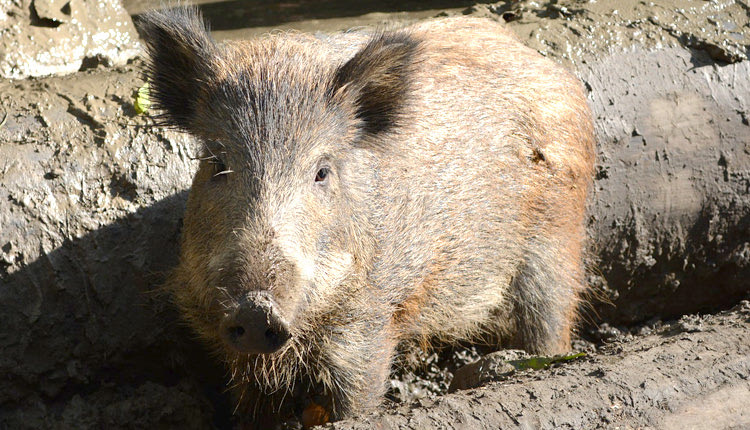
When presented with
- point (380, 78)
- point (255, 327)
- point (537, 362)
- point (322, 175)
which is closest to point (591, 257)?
point (537, 362)

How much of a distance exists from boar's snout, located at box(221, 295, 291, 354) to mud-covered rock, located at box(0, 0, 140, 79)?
3.51m

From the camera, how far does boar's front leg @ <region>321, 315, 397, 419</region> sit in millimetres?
3910

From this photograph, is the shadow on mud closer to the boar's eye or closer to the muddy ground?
the muddy ground

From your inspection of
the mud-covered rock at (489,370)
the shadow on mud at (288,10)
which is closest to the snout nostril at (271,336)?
the mud-covered rock at (489,370)

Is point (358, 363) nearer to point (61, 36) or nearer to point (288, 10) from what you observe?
point (61, 36)

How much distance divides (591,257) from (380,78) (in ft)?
7.80

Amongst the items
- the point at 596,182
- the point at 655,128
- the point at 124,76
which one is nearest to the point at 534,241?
the point at 596,182

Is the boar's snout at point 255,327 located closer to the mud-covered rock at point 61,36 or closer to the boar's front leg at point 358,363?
the boar's front leg at point 358,363

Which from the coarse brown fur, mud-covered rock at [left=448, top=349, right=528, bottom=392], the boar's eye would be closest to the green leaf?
mud-covered rock at [left=448, top=349, right=528, bottom=392]

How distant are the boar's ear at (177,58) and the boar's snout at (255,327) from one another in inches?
50.8

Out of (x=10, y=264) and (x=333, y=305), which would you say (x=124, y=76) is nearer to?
(x=10, y=264)

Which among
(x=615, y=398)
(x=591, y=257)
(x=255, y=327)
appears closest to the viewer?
(x=255, y=327)

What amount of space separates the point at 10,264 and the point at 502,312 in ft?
8.87

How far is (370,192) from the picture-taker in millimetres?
3920
